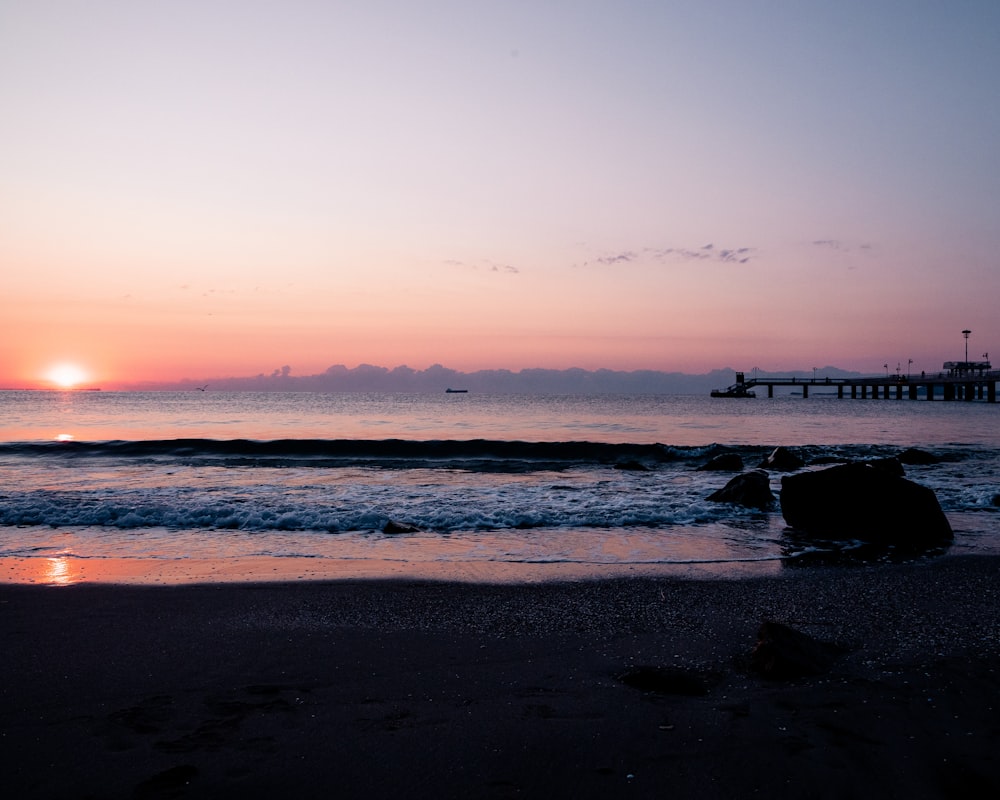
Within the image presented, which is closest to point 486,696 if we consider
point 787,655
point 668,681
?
point 668,681

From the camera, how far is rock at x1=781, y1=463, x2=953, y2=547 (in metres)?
10.7

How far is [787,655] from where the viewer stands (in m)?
4.94

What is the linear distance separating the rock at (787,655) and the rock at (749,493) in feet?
28.8

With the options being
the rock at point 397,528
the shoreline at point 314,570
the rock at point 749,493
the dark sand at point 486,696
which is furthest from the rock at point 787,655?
the rock at point 749,493

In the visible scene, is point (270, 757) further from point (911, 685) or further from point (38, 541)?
point (38, 541)

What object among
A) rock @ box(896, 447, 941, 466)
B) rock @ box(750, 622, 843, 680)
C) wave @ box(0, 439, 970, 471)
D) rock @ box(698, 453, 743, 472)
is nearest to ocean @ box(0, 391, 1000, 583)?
wave @ box(0, 439, 970, 471)

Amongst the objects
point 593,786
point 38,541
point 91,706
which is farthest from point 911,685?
point 38,541

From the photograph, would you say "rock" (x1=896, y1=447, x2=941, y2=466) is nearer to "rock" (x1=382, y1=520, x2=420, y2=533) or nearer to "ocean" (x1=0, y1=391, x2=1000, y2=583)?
"ocean" (x1=0, y1=391, x2=1000, y2=583)

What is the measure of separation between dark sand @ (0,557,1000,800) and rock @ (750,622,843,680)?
0.10 m

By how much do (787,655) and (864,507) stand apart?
24.0 ft

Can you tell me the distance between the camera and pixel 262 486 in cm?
1778

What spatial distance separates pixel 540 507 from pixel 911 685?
30.7 ft

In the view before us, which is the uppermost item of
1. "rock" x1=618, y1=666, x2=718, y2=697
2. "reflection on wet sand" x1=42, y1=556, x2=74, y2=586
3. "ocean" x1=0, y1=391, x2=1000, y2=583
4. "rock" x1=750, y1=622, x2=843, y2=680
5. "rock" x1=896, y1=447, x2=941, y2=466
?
"rock" x1=750, y1=622, x2=843, y2=680

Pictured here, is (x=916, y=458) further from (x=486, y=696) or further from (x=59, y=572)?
(x=59, y=572)
